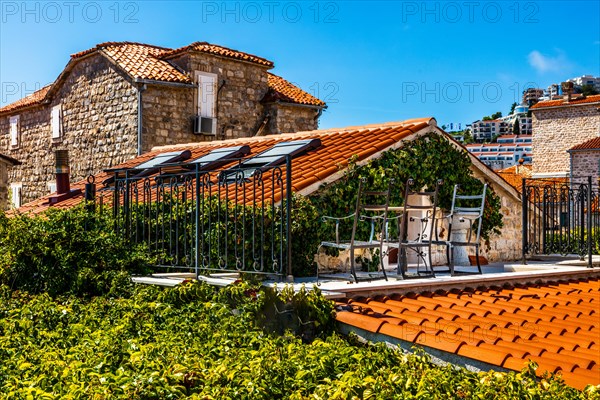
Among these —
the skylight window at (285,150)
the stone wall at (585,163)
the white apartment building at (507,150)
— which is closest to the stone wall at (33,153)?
the skylight window at (285,150)

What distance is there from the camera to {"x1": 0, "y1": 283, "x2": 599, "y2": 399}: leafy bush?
3.72 metres

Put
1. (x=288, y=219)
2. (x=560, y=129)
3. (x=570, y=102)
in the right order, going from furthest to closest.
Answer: (x=560, y=129) < (x=570, y=102) < (x=288, y=219)

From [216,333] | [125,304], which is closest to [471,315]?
[216,333]

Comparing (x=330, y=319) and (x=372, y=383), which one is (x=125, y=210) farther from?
(x=372, y=383)

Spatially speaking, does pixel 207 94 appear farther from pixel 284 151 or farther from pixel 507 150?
pixel 507 150

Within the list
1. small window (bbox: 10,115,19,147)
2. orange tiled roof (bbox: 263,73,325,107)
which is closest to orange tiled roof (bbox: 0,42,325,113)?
orange tiled roof (bbox: 263,73,325,107)

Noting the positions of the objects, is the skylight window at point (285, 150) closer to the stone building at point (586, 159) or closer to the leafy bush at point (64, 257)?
the leafy bush at point (64, 257)

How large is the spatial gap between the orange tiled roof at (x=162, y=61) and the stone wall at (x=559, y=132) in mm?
23612

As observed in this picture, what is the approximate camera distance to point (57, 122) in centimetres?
2380

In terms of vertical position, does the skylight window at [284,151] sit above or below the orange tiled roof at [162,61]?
below

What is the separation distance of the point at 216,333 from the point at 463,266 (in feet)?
20.4

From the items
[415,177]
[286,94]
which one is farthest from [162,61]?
[415,177]

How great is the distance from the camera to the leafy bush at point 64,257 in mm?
7435

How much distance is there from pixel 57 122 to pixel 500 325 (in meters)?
21.1
